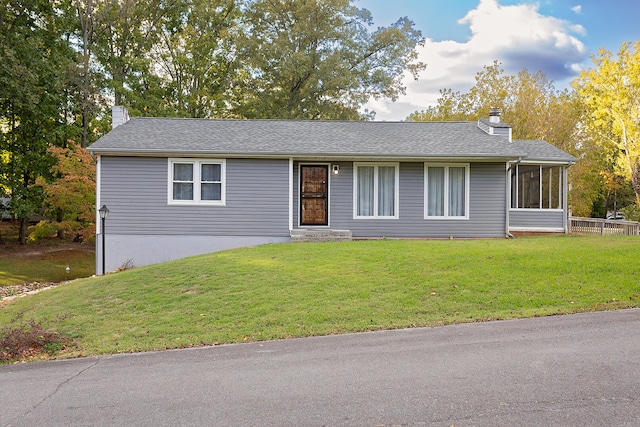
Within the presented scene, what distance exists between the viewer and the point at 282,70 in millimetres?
28062

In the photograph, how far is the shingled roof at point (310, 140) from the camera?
14.2 metres

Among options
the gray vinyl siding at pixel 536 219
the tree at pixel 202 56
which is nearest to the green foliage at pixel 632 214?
the gray vinyl siding at pixel 536 219

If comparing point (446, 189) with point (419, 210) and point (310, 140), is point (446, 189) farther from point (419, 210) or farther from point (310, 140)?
point (310, 140)

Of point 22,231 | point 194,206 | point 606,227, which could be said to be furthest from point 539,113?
point 22,231

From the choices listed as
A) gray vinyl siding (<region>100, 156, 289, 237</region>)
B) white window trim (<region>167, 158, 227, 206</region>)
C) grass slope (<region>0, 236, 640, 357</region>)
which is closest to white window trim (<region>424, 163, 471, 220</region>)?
grass slope (<region>0, 236, 640, 357</region>)

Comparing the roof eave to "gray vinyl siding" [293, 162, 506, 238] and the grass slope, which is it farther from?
the grass slope

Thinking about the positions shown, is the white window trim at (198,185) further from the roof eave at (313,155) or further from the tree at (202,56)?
the tree at (202,56)

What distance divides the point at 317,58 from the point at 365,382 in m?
26.9

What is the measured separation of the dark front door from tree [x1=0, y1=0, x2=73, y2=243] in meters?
15.5

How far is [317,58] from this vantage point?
1144 inches

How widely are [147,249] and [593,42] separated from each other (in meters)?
26.9

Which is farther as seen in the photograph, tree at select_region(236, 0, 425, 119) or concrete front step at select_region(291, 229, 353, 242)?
tree at select_region(236, 0, 425, 119)

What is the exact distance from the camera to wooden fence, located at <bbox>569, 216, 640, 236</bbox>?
55.6ft

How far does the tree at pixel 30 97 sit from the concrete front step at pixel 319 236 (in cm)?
1634
